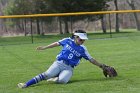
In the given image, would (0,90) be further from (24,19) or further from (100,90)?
(24,19)

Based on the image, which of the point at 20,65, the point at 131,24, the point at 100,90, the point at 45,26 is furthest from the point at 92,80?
the point at 131,24

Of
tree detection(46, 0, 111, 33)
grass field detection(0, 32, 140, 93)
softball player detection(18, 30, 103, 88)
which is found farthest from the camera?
tree detection(46, 0, 111, 33)

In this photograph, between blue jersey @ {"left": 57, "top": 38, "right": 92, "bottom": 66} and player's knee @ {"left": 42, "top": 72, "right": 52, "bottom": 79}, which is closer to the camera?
player's knee @ {"left": 42, "top": 72, "right": 52, "bottom": 79}

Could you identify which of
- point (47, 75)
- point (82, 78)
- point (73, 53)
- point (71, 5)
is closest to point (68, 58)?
point (73, 53)

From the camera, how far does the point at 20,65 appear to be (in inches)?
483

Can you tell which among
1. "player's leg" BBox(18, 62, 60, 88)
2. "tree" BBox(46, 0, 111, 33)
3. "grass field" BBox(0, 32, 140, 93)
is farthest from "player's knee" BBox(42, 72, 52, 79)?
"tree" BBox(46, 0, 111, 33)

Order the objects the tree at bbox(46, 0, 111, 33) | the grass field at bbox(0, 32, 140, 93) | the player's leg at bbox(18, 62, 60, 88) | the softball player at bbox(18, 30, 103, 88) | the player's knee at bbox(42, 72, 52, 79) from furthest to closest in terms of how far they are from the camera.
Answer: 1. the tree at bbox(46, 0, 111, 33)
2. the softball player at bbox(18, 30, 103, 88)
3. the player's knee at bbox(42, 72, 52, 79)
4. the player's leg at bbox(18, 62, 60, 88)
5. the grass field at bbox(0, 32, 140, 93)

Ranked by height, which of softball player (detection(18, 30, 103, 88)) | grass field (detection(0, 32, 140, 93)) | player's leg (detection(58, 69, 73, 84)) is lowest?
grass field (detection(0, 32, 140, 93))

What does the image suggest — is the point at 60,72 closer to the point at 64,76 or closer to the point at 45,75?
the point at 64,76

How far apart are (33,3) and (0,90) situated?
91.8ft

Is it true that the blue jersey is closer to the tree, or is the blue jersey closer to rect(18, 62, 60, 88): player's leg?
rect(18, 62, 60, 88): player's leg

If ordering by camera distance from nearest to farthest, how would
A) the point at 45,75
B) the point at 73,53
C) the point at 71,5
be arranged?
the point at 45,75 < the point at 73,53 < the point at 71,5

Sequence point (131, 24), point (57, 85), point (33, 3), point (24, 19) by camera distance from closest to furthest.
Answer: point (57, 85)
point (24, 19)
point (33, 3)
point (131, 24)

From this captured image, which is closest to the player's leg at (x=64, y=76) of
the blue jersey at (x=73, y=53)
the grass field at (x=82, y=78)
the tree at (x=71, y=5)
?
the grass field at (x=82, y=78)
